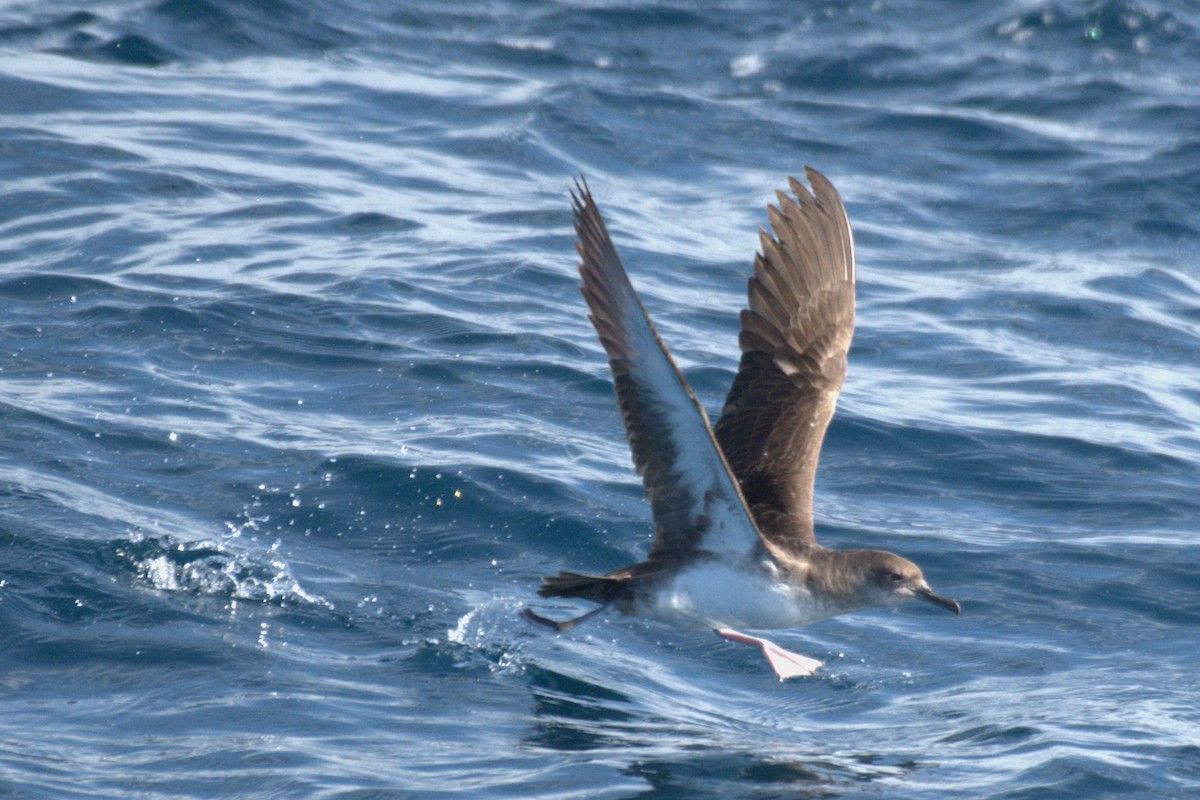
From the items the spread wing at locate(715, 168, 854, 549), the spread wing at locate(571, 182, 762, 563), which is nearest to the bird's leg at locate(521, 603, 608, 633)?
the spread wing at locate(571, 182, 762, 563)

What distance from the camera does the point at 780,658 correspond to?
6324 mm

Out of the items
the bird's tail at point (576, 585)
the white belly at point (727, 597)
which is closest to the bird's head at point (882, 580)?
the white belly at point (727, 597)

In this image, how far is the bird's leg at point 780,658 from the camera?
6.26 metres

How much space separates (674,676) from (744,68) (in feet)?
34.8

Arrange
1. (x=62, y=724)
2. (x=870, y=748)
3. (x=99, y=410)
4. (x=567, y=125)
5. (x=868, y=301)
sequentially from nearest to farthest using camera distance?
(x=62, y=724) < (x=870, y=748) < (x=99, y=410) < (x=868, y=301) < (x=567, y=125)

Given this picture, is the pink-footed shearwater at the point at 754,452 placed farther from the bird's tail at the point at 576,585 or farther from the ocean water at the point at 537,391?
the ocean water at the point at 537,391

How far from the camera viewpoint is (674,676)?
638 cm

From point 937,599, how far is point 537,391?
3459 mm

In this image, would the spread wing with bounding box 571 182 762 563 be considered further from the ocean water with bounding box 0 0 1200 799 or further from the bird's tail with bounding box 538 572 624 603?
the ocean water with bounding box 0 0 1200 799

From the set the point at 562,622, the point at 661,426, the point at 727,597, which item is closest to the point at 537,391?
the point at 562,622

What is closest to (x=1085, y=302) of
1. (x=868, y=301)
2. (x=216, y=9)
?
(x=868, y=301)

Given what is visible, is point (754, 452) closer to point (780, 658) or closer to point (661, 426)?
point (780, 658)

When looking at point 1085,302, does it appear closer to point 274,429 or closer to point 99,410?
point 274,429

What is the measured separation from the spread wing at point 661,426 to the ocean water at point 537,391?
0.75 m
